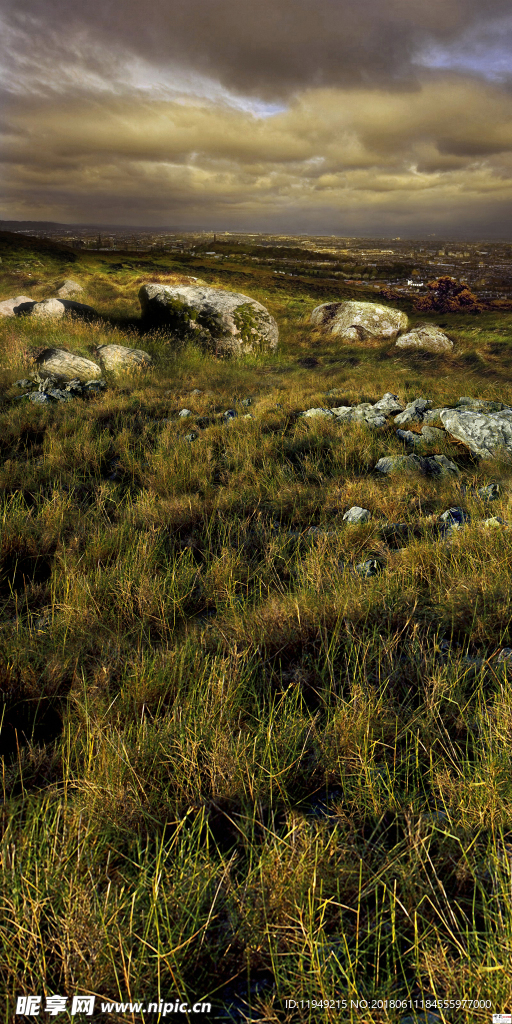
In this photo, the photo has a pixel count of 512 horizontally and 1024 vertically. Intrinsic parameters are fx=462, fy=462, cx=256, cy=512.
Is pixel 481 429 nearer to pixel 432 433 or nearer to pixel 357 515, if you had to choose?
pixel 432 433

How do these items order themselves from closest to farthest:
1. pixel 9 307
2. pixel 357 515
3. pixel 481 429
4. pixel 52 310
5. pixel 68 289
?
pixel 357 515, pixel 481 429, pixel 52 310, pixel 9 307, pixel 68 289

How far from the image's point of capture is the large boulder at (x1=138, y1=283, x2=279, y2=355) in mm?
13875

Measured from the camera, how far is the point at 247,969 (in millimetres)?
979

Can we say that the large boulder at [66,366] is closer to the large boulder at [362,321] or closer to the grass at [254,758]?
the grass at [254,758]

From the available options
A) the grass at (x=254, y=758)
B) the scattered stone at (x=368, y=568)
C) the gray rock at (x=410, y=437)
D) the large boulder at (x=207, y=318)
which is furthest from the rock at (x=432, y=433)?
the large boulder at (x=207, y=318)

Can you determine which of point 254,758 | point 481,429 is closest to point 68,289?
point 481,429

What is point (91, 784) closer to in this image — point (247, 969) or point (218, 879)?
point (218, 879)

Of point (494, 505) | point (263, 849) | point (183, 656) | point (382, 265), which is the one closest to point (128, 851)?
point (263, 849)

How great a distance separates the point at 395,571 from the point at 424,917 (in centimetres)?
174

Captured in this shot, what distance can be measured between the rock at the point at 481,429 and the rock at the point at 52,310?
11.6 metres

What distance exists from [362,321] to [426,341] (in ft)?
9.10

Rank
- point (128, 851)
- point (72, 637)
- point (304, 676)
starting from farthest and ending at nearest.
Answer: point (72, 637)
point (304, 676)
point (128, 851)

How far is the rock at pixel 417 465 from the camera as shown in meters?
4.74

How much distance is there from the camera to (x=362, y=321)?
61.0 feet
